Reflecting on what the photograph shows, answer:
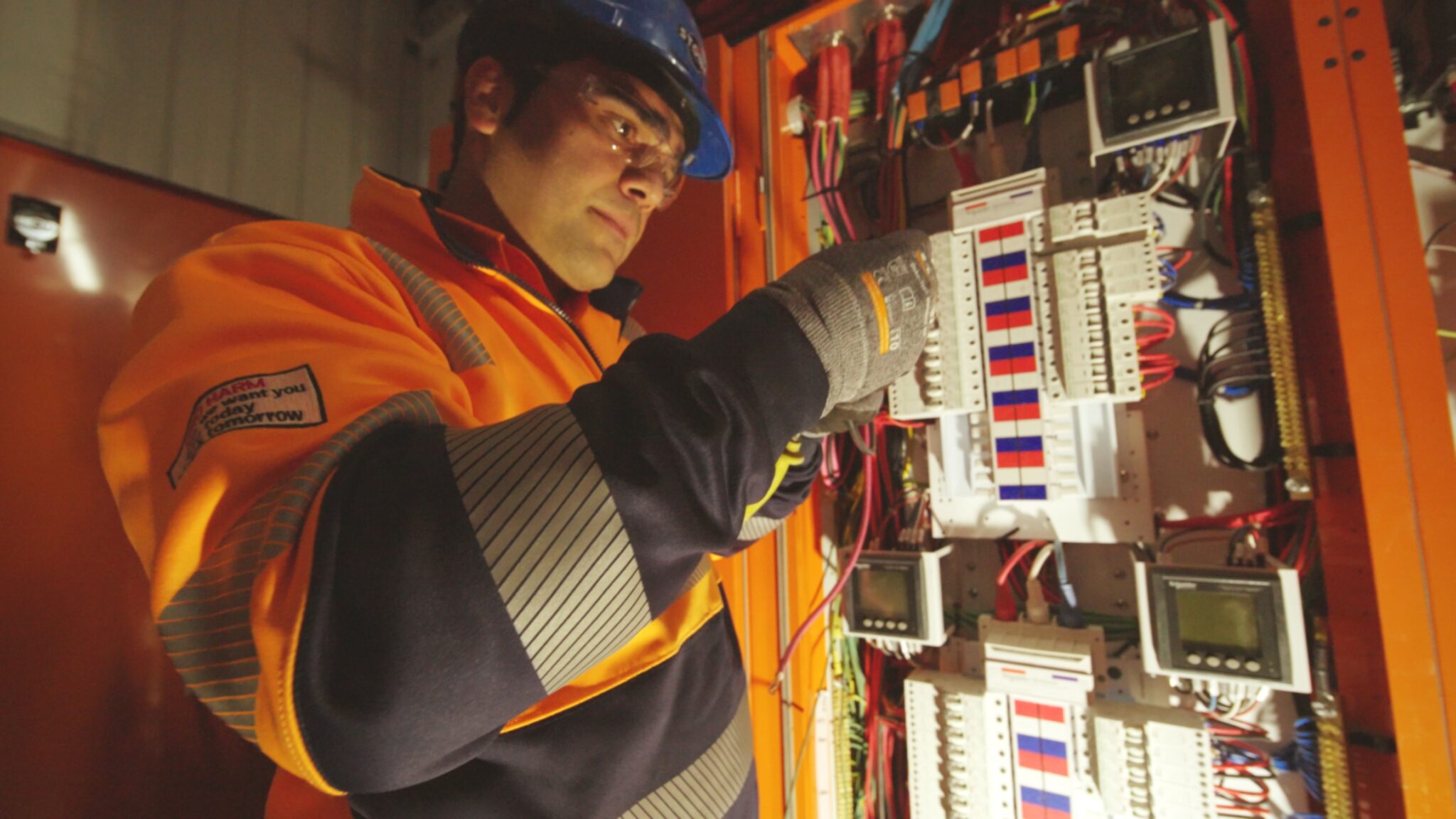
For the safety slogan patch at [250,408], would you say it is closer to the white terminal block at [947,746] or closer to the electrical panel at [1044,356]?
the electrical panel at [1044,356]

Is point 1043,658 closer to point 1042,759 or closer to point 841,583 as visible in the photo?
point 1042,759

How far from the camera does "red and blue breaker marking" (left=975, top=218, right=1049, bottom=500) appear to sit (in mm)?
1132

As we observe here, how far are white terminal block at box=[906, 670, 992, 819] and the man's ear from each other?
138cm

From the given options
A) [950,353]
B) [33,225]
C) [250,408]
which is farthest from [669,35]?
[33,225]

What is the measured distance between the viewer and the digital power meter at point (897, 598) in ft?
3.92

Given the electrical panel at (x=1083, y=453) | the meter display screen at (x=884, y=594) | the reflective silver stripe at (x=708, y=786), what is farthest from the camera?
the meter display screen at (x=884, y=594)

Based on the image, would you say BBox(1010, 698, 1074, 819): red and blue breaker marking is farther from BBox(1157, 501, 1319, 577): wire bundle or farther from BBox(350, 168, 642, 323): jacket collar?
BBox(350, 168, 642, 323): jacket collar

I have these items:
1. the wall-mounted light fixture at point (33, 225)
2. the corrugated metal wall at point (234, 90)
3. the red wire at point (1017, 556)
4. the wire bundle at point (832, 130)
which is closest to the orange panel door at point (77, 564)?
the wall-mounted light fixture at point (33, 225)

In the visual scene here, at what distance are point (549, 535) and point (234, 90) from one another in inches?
91.1

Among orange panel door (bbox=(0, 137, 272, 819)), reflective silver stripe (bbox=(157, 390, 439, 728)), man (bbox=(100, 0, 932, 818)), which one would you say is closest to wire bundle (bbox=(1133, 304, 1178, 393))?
man (bbox=(100, 0, 932, 818))

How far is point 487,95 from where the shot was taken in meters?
0.99

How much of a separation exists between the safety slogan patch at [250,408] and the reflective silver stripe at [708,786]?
1.88ft

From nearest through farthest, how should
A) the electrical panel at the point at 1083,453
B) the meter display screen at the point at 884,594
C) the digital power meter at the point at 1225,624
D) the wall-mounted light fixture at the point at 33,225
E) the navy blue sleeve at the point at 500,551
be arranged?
the navy blue sleeve at the point at 500,551 < the digital power meter at the point at 1225,624 < the electrical panel at the point at 1083,453 < the meter display screen at the point at 884,594 < the wall-mounted light fixture at the point at 33,225

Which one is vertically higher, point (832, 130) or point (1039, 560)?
point (832, 130)
